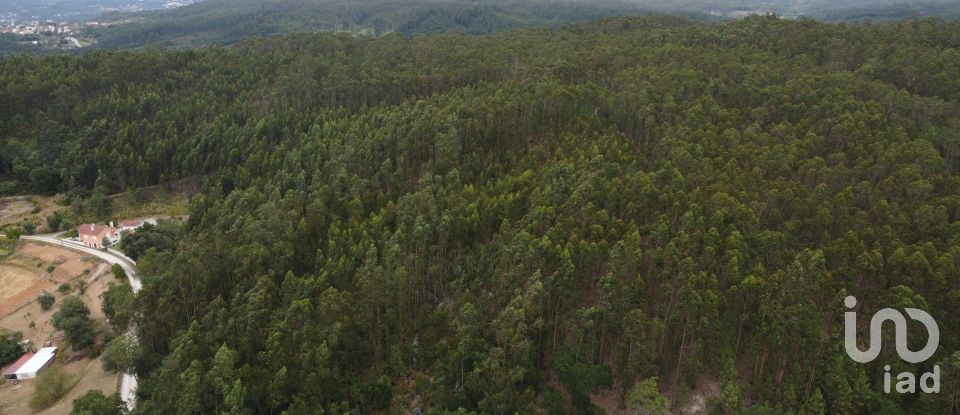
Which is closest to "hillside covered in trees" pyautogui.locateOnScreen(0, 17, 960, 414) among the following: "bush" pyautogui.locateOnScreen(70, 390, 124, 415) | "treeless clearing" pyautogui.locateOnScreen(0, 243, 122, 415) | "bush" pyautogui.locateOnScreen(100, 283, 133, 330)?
"bush" pyautogui.locateOnScreen(100, 283, 133, 330)

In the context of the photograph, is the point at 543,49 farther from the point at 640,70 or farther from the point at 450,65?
the point at 640,70

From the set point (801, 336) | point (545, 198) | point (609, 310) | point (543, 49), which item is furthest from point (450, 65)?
point (801, 336)

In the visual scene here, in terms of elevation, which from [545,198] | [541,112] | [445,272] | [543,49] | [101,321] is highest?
[543,49]

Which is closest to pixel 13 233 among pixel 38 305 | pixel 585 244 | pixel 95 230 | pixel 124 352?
pixel 95 230

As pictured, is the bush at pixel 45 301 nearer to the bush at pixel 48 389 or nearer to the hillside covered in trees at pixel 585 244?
the hillside covered in trees at pixel 585 244

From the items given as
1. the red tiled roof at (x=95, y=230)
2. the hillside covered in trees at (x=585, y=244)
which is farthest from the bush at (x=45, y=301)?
the red tiled roof at (x=95, y=230)
